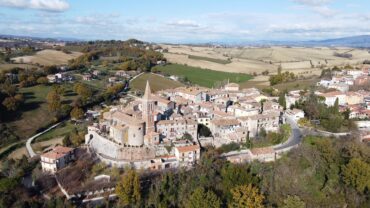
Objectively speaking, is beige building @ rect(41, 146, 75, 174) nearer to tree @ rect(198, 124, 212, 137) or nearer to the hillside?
tree @ rect(198, 124, 212, 137)

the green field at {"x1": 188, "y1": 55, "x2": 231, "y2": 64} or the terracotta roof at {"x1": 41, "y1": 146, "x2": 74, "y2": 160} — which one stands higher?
the green field at {"x1": 188, "y1": 55, "x2": 231, "y2": 64}

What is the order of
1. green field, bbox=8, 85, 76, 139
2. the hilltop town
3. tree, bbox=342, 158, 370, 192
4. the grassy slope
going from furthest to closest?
the grassy slope → green field, bbox=8, 85, 76, 139 → tree, bbox=342, 158, 370, 192 → the hilltop town

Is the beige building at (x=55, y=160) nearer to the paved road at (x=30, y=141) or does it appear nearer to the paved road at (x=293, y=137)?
the paved road at (x=30, y=141)

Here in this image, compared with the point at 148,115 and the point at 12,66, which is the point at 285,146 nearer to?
the point at 148,115

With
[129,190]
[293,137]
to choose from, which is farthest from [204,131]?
[129,190]

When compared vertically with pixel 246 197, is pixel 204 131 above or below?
above

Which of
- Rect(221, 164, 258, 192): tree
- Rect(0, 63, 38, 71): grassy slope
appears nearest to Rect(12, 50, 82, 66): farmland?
Rect(0, 63, 38, 71): grassy slope

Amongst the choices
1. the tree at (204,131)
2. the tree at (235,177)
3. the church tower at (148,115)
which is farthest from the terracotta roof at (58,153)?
the tree at (235,177)
